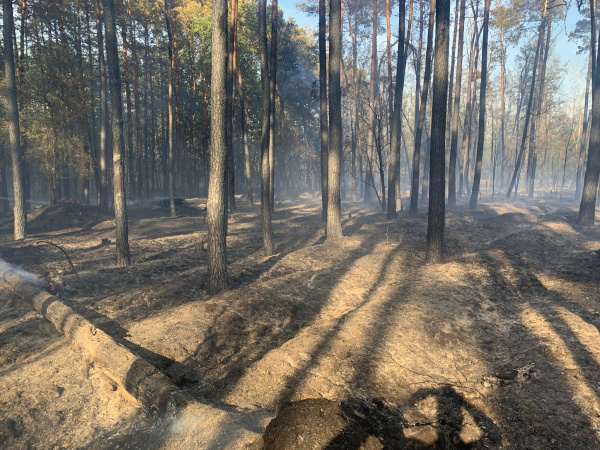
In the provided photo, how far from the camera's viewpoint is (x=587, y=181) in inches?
660

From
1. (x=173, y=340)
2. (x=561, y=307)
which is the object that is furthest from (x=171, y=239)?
(x=561, y=307)

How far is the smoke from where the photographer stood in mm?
8662

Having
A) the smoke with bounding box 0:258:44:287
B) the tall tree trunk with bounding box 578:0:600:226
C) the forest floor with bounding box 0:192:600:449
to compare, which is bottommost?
the forest floor with bounding box 0:192:600:449

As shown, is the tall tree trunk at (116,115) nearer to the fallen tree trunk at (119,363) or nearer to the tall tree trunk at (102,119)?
the fallen tree trunk at (119,363)

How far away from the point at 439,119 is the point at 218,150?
632 centimetres

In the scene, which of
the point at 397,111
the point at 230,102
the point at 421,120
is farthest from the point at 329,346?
the point at 421,120

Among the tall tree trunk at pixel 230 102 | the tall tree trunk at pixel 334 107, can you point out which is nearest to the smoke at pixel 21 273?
the tall tree trunk at pixel 334 107

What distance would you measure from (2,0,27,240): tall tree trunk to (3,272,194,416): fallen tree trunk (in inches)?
347

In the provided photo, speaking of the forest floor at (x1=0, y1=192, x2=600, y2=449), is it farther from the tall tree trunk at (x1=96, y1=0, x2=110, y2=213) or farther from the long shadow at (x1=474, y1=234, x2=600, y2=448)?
the tall tree trunk at (x1=96, y1=0, x2=110, y2=213)

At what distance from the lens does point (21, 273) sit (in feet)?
30.1

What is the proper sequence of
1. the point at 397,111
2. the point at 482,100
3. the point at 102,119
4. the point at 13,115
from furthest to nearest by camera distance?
the point at 482,100, the point at 102,119, the point at 397,111, the point at 13,115

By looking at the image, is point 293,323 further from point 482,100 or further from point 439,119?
point 482,100

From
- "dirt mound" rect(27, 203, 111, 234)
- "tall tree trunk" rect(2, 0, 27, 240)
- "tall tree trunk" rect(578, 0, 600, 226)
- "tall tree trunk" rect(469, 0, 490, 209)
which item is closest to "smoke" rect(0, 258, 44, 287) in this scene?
"tall tree trunk" rect(2, 0, 27, 240)

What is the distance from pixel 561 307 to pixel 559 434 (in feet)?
14.3
